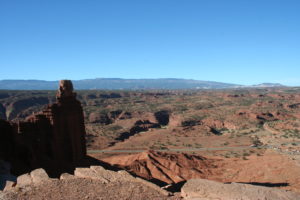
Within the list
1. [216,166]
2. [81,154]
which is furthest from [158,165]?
[81,154]

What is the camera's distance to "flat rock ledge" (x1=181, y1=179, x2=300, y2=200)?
7343mm

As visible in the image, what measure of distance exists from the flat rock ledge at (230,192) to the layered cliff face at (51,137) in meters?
10.2

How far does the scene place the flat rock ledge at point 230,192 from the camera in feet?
24.1

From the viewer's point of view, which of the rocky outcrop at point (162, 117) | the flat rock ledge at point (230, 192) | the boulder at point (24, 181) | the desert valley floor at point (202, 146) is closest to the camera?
the flat rock ledge at point (230, 192)

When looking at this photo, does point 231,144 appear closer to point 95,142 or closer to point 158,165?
point 158,165

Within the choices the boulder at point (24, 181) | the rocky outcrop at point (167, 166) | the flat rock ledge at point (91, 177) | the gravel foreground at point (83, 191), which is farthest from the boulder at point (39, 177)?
the rocky outcrop at point (167, 166)

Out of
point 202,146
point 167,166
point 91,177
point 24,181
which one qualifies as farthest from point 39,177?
point 202,146

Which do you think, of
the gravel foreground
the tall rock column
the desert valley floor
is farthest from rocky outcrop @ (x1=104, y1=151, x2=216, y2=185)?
the gravel foreground

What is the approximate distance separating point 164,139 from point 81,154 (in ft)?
75.5

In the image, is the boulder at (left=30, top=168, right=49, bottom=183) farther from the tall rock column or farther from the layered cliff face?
the tall rock column

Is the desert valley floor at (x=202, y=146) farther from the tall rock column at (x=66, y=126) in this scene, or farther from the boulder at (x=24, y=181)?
the boulder at (x=24, y=181)

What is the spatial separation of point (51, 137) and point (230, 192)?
602 inches

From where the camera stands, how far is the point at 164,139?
4200 cm

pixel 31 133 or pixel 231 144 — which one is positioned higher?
pixel 31 133
